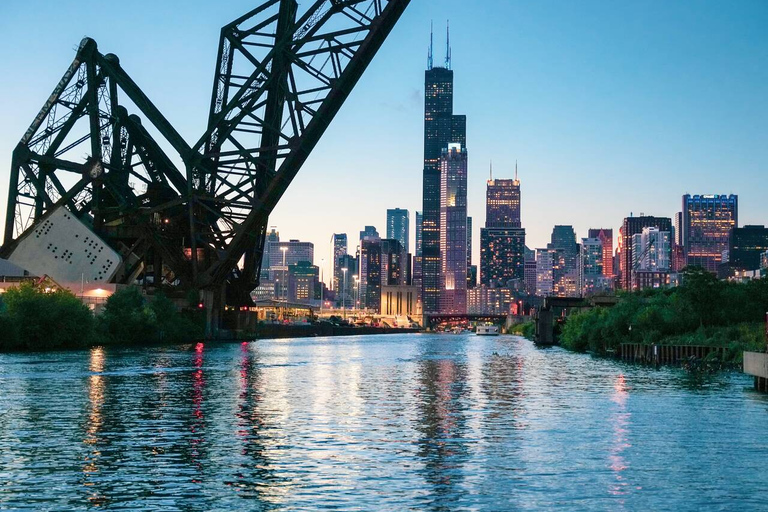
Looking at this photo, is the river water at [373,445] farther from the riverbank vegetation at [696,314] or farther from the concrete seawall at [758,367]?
the riverbank vegetation at [696,314]

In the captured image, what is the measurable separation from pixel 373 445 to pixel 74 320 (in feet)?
179

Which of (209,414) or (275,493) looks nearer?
(275,493)

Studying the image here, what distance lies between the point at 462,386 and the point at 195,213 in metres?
55.2

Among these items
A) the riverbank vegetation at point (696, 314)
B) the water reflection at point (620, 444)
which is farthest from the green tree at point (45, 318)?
the riverbank vegetation at point (696, 314)

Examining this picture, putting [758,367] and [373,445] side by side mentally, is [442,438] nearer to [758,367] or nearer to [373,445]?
[373,445]

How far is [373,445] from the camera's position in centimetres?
2583

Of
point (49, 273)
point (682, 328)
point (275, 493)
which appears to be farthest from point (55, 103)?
point (275, 493)

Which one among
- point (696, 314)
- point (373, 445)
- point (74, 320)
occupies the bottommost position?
point (373, 445)

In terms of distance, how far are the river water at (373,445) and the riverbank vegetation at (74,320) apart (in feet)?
78.2

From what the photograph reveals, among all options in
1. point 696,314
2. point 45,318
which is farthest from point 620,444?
point 696,314

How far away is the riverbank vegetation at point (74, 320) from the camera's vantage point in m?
70.9

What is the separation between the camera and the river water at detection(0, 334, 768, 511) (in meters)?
19.2

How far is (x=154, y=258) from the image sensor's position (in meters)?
109

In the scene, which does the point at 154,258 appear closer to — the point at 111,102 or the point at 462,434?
the point at 111,102
